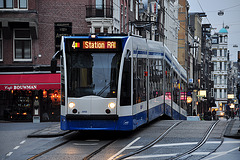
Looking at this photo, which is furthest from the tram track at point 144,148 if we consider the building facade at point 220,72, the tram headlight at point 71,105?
the building facade at point 220,72

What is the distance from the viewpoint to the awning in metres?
30.6

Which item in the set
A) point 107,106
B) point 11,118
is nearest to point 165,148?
point 107,106

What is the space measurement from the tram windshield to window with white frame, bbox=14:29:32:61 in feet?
56.7

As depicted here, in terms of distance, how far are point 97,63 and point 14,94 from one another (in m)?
17.7

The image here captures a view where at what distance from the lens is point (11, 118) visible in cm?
3225

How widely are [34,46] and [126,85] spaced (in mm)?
18128

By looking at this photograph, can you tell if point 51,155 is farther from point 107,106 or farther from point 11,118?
point 11,118

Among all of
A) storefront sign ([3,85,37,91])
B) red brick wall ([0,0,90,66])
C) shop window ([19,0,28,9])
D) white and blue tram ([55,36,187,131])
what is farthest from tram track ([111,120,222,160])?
shop window ([19,0,28,9])

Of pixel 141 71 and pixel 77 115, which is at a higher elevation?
pixel 141 71

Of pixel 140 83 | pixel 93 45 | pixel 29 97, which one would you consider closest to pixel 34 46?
pixel 29 97

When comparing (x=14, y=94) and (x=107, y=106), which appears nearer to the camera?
(x=107, y=106)

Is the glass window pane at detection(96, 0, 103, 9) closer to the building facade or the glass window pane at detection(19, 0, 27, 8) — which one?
the glass window pane at detection(19, 0, 27, 8)

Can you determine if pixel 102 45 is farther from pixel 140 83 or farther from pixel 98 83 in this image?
pixel 140 83

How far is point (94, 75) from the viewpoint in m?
16.0
